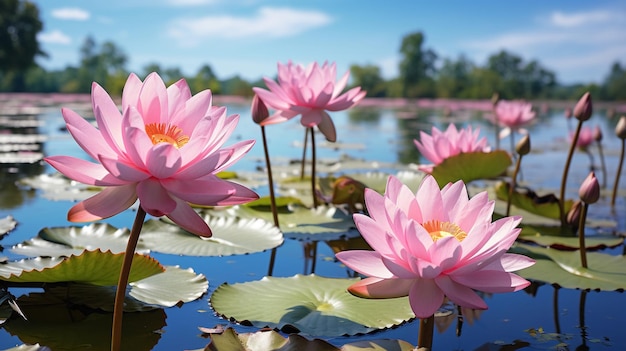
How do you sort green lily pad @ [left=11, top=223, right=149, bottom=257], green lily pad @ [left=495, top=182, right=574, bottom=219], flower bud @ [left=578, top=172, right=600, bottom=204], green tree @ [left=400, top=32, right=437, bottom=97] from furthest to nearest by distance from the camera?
green tree @ [left=400, top=32, right=437, bottom=97], green lily pad @ [left=495, top=182, right=574, bottom=219], green lily pad @ [left=11, top=223, right=149, bottom=257], flower bud @ [left=578, top=172, right=600, bottom=204]

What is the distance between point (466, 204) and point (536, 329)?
1.49 feet

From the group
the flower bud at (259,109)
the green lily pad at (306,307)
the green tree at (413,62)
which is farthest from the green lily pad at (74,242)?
the green tree at (413,62)

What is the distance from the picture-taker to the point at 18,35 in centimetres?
2722

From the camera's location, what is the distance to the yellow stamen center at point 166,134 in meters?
0.80

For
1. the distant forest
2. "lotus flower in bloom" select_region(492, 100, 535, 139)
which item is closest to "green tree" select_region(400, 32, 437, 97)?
the distant forest

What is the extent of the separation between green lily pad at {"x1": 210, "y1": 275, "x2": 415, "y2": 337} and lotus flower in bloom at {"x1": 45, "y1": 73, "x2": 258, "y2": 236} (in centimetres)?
37

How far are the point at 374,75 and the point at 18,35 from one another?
92.3ft

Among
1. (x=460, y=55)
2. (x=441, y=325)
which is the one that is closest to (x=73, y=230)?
(x=441, y=325)

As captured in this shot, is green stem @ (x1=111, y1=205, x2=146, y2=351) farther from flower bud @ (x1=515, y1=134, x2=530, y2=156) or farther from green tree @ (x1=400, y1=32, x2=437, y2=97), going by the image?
green tree @ (x1=400, y1=32, x2=437, y2=97)

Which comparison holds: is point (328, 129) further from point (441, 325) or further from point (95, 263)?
point (95, 263)

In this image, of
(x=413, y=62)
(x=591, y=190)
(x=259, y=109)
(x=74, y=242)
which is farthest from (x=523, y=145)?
(x=413, y=62)

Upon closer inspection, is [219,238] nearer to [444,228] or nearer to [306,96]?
[306,96]

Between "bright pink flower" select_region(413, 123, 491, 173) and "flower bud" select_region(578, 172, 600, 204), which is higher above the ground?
"bright pink flower" select_region(413, 123, 491, 173)

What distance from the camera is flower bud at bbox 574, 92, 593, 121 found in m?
1.69
